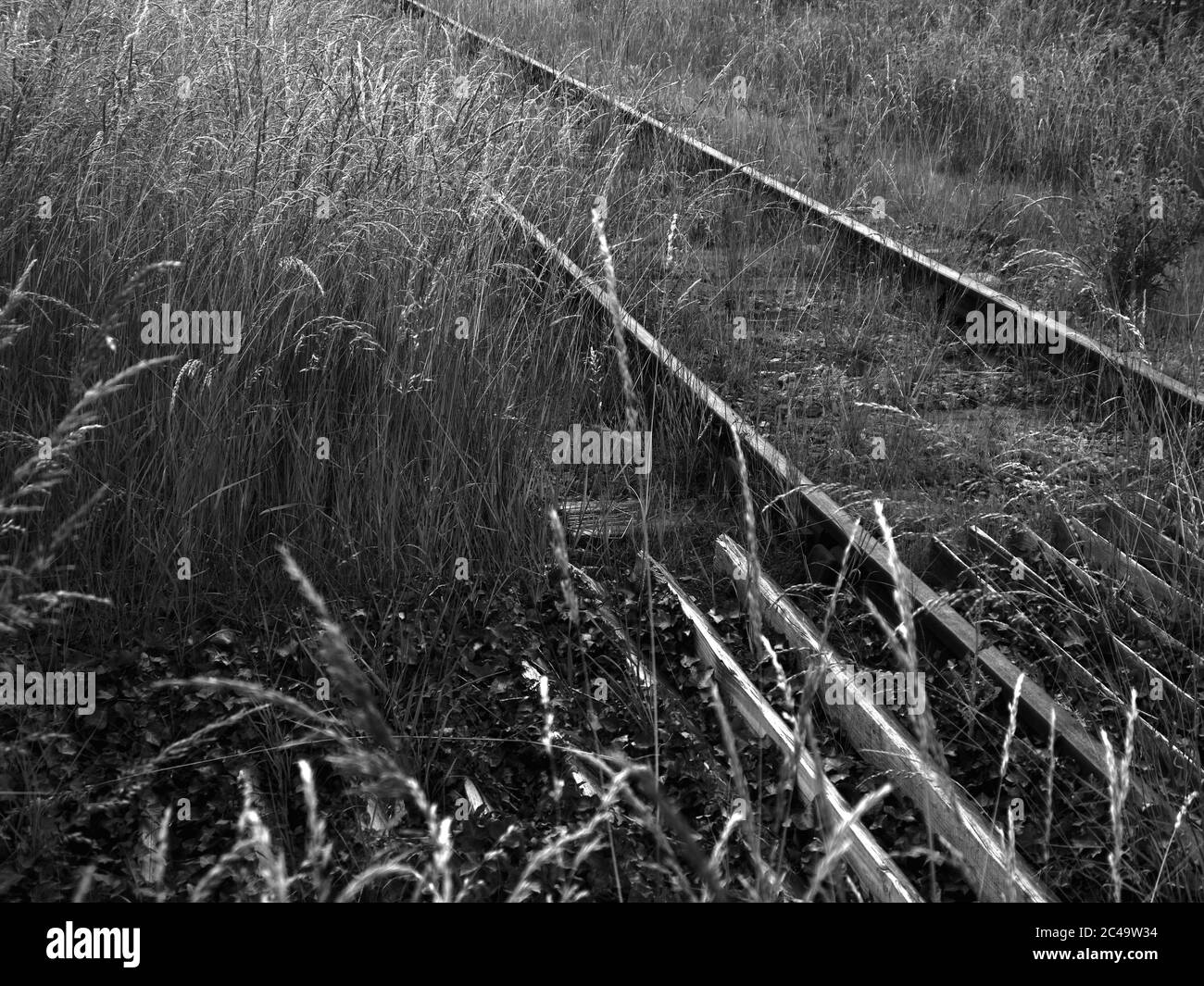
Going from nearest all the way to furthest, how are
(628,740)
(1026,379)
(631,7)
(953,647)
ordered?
(628,740), (953,647), (1026,379), (631,7)

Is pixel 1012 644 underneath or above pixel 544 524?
underneath

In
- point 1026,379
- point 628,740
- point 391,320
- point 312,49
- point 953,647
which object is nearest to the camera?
point 628,740

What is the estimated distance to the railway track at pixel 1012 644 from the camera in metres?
2.25

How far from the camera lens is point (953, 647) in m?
3.07

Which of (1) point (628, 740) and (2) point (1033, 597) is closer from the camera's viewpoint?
(1) point (628, 740)

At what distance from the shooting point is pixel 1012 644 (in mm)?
3121

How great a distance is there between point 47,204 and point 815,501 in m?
2.92

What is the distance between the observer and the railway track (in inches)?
88.4

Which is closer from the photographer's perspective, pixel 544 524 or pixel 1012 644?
pixel 1012 644
